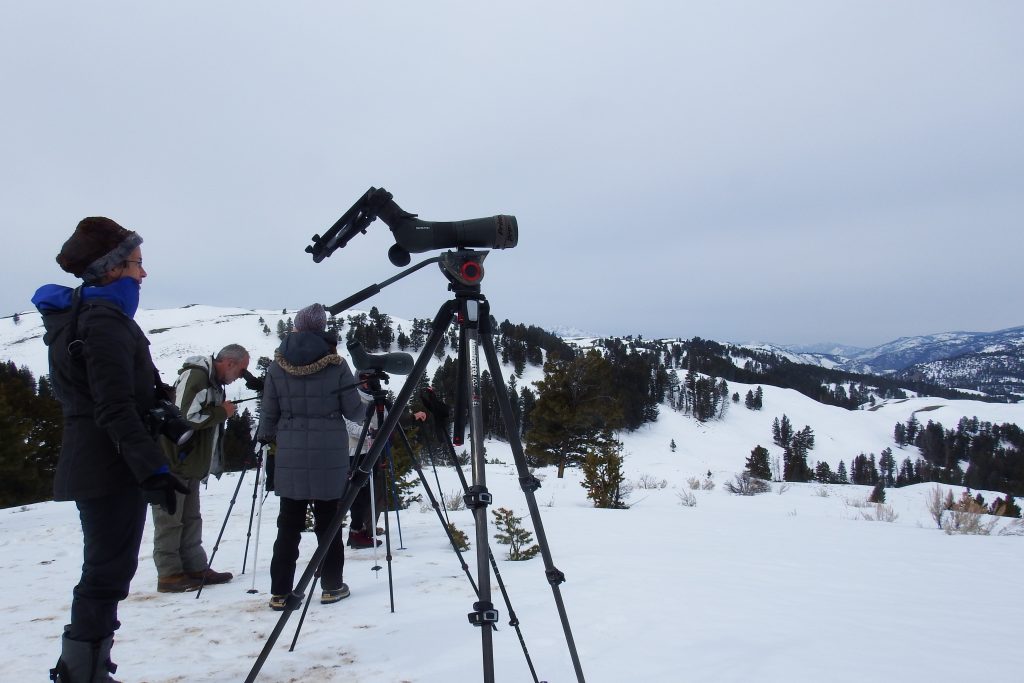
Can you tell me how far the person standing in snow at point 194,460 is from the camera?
14.1ft

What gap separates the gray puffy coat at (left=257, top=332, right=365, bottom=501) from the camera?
3.87 meters

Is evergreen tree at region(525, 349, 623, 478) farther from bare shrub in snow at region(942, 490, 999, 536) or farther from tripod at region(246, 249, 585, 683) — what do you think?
tripod at region(246, 249, 585, 683)

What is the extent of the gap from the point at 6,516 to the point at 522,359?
63494 millimetres

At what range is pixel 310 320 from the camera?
4.05 meters

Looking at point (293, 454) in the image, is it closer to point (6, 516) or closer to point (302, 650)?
point (302, 650)

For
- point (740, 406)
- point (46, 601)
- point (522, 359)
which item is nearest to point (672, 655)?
point (46, 601)

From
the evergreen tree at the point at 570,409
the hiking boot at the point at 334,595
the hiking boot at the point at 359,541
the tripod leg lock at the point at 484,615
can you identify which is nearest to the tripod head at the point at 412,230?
the tripod leg lock at the point at 484,615

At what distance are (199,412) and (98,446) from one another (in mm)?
2021

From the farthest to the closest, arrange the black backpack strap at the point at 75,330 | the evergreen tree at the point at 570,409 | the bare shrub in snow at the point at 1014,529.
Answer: the evergreen tree at the point at 570,409
the bare shrub in snow at the point at 1014,529
the black backpack strap at the point at 75,330

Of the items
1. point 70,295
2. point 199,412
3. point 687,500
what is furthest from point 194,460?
point 687,500

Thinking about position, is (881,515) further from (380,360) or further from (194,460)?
(194,460)

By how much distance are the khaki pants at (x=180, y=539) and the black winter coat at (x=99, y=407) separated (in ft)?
6.89


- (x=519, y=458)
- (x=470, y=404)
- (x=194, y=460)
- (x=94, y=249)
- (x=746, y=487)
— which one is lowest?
(x=746, y=487)

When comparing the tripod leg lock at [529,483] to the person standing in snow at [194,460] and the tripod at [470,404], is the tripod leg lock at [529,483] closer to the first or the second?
the tripod at [470,404]
